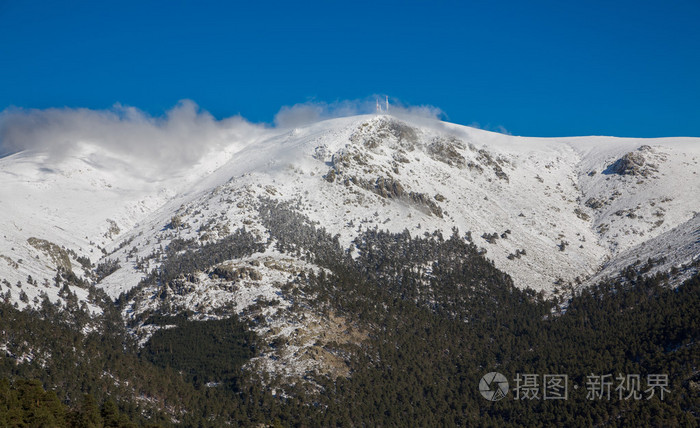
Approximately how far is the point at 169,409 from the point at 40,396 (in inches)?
2766

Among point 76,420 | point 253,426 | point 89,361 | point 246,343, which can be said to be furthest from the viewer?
point 246,343

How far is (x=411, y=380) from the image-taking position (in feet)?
594

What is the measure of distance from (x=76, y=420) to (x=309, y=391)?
286 ft

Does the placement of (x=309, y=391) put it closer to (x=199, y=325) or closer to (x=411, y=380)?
(x=411, y=380)

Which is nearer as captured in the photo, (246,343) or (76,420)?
(76,420)

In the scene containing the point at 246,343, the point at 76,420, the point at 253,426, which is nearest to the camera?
the point at 76,420

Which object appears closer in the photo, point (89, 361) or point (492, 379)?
point (89, 361)

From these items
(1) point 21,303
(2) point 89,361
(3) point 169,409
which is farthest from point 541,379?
(1) point 21,303

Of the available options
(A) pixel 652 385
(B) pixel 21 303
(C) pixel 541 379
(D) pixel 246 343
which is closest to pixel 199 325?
(D) pixel 246 343

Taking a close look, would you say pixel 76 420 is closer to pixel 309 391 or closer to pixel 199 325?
pixel 309 391

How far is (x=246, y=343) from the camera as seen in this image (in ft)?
614

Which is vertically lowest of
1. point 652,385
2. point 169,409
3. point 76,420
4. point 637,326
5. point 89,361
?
point 76,420

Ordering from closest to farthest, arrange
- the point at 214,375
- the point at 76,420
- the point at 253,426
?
the point at 76,420 < the point at 253,426 < the point at 214,375

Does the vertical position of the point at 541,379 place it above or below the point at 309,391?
above
